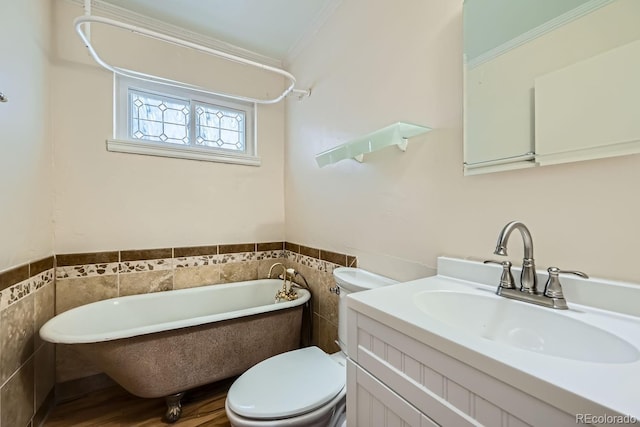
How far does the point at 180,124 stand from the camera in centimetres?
212

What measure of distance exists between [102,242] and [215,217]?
750 mm

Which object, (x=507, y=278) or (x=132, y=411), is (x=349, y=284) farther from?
(x=132, y=411)

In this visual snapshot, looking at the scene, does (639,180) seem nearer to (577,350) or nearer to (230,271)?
(577,350)

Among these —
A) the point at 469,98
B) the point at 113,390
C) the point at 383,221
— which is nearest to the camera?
the point at 469,98

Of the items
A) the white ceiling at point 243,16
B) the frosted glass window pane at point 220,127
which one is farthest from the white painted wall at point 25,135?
the frosted glass window pane at point 220,127

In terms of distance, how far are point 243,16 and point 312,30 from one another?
50cm

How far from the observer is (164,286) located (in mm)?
1968

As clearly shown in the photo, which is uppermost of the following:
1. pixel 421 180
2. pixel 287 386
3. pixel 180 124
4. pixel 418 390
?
pixel 180 124

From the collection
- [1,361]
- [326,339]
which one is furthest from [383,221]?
[1,361]

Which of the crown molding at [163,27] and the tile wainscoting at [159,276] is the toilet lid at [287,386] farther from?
the crown molding at [163,27]

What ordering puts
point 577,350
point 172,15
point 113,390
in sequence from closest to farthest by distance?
1. point 577,350
2. point 113,390
3. point 172,15

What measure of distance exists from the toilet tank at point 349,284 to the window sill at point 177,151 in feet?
4.48

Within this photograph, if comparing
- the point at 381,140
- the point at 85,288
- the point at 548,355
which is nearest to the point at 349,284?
the point at 381,140

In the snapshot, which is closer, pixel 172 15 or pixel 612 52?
pixel 612 52
